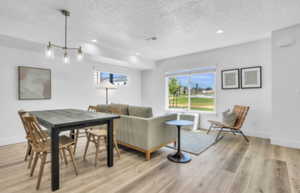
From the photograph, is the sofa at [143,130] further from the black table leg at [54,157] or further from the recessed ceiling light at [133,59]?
the recessed ceiling light at [133,59]

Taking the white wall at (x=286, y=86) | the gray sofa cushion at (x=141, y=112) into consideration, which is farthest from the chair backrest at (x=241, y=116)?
the gray sofa cushion at (x=141, y=112)

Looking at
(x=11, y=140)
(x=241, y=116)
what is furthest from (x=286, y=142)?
(x=11, y=140)

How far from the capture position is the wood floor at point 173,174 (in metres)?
1.87

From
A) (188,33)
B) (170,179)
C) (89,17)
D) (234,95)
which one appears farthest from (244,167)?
(89,17)

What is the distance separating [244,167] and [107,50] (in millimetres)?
4339

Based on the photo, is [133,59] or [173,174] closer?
[173,174]

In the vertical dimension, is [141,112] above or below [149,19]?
below

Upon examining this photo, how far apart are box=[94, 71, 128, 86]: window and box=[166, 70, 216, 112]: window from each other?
6.04 ft

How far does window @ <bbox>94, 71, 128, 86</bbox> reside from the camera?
17.0 ft

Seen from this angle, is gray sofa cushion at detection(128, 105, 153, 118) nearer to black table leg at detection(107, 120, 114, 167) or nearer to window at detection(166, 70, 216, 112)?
black table leg at detection(107, 120, 114, 167)

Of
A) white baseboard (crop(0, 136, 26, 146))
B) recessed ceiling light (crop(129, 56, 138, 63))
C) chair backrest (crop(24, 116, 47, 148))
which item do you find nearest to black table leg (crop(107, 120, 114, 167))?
chair backrest (crop(24, 116, 47, 148))

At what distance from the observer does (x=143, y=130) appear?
2703 millimetres

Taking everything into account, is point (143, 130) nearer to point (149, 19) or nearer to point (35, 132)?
point (35, 132)

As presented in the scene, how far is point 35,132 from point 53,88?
254 centimetres
